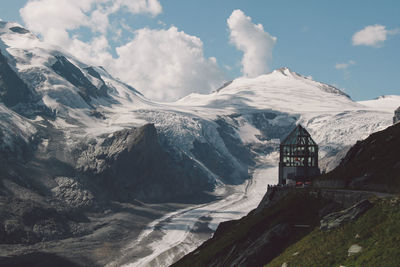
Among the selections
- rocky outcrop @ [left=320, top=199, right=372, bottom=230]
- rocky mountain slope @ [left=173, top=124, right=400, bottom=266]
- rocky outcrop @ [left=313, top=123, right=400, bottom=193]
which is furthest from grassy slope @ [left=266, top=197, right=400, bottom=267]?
rocky outcrop @ [left=313, top=123, right=400, bottom=193]

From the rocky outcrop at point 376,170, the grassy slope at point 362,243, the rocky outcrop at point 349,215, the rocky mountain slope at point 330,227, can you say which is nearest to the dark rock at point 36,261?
the rocky mountain slope at point 330,227

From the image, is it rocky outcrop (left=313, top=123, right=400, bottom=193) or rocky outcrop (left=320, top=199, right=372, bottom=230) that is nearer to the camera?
rocky outcrop (left=320, top=199, right=372, bottom=230)

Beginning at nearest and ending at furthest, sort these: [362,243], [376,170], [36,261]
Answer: [362,243] < [376,170] < [36,261]

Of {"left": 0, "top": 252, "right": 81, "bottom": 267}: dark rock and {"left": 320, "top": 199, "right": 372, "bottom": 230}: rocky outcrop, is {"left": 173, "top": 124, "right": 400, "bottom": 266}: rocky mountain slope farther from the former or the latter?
{"left": 0, "top": 252, "right": 81, "bottom": 267}: dark rock

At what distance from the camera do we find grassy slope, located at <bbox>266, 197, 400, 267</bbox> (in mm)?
24234

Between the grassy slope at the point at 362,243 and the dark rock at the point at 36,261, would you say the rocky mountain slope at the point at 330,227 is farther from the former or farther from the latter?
the dark rock at the point at 36,261

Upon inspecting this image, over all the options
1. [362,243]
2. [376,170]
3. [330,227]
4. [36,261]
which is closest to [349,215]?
[330,227]

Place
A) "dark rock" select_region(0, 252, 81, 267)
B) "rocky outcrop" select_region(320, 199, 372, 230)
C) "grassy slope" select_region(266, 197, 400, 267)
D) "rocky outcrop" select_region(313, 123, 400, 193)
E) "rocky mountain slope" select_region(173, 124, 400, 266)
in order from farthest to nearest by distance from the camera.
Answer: "dark rock" select_region(0, 252, 81, 267) → "rocky outcrop" select_region(313, 123, 400, 193) → "rocky outcrop" select_region(320, 199, 372, 230) → "rocky mountain slope" select_region(173, 124, 400, 266) → "grassy slope" select_region(266, 197, 400, 267)

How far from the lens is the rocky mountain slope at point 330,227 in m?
26.8

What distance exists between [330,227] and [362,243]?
5173mm

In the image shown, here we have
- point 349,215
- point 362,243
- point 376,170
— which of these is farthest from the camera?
point 376,170

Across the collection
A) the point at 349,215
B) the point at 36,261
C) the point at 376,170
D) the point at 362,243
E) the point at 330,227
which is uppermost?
the point at 376,170

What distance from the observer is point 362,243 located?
26688 millimetres

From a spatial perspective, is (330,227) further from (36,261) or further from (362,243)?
(36,261)
